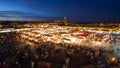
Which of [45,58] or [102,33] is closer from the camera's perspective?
[45,58]

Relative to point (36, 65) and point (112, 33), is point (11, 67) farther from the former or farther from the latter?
point (112, 33)

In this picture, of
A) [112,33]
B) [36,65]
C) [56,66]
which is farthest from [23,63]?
[112,33]

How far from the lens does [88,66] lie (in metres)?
22.3

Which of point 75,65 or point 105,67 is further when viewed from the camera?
point 75,65

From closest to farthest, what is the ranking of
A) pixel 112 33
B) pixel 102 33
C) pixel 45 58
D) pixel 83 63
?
pixel 83 63
pixel 45 58
pixel 112 33
pixel 102 33

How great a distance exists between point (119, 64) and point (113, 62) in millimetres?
1317

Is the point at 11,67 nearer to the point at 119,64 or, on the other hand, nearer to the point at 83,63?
the point at 83,63

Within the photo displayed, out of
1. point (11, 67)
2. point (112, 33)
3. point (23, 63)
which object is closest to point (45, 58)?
point (23, 63)

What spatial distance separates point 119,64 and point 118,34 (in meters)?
57.3

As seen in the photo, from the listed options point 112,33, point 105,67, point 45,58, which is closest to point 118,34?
point 112,33

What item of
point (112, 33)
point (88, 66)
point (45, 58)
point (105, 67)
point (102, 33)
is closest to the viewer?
point (105, 67)

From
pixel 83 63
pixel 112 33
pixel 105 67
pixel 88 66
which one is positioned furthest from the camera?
pixel 112 33

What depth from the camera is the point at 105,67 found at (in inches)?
806

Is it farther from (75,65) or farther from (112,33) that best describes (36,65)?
(112,33)
